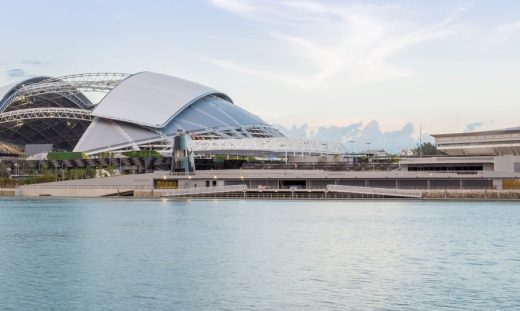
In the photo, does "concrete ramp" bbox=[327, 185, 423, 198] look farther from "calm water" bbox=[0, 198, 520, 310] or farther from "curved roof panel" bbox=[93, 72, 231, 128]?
"curved roof panel" bbox=[93, 72, 231, 128]

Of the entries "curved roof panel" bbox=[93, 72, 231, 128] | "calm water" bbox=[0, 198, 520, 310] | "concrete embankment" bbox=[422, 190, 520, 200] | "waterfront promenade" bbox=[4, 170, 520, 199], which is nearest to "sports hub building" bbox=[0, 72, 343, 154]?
"curved roof panel" bbox=[93, 72, 231, 128]

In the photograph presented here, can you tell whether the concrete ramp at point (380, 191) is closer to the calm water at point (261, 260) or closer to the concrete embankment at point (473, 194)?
the concrete embankment at point (473, 194)

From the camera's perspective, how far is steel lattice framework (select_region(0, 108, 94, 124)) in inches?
5389

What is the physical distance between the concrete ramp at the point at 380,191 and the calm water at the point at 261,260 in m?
19.6

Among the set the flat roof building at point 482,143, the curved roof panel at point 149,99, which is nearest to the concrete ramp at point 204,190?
the curved roof panel at point 149,99

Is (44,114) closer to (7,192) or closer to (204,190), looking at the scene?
(7,192)

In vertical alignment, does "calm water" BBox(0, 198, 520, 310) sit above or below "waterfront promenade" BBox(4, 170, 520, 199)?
below

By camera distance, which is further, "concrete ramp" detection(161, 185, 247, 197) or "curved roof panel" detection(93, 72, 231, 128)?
"curved roof panel" detection(93, 72, 231, 128)

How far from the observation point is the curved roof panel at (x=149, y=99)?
13225 centimetres

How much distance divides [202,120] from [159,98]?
319 inches

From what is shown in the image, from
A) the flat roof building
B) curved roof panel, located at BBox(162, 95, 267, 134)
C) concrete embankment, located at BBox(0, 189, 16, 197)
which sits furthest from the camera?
curved roof panel, located at BBox(162, 95, 267, 134)

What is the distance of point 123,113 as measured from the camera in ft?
436

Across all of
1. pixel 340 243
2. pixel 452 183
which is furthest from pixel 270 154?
pixel 340 243

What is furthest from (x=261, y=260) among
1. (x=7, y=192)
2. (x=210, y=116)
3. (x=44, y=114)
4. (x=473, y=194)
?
(x=44, y=114)
